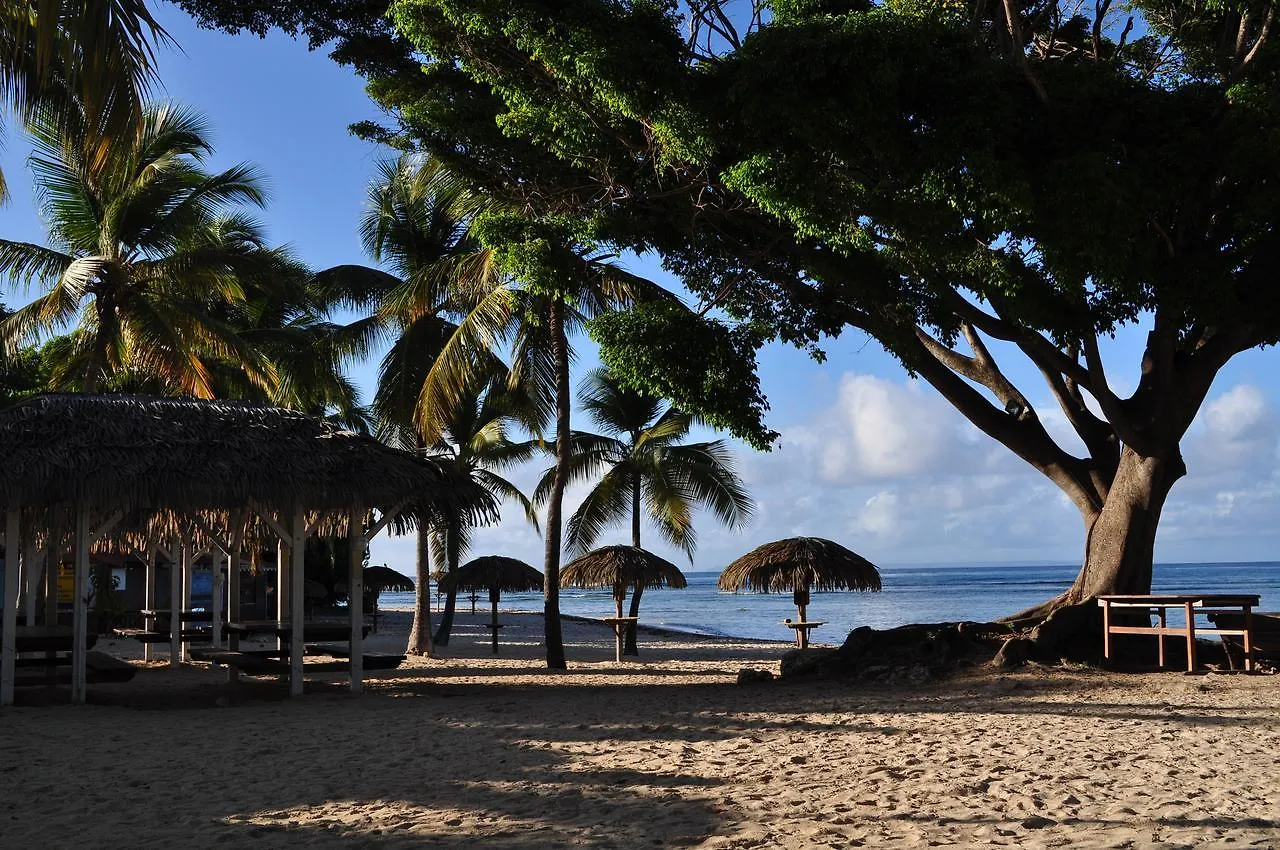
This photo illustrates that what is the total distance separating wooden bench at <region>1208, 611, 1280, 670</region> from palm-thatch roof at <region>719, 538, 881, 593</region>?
4975 millimetres

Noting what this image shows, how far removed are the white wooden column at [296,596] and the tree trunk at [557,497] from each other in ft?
13.3

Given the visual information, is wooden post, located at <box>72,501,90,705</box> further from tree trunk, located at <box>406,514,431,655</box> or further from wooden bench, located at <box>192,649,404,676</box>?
tree trunk, located at <box>406,514,431,655</box>

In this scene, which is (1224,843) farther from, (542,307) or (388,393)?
(388,393)

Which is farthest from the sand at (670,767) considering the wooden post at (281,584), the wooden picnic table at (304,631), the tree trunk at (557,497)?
the wooden post at (281,584)

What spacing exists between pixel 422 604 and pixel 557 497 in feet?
15.2

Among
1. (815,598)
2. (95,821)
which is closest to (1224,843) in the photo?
(95,821)

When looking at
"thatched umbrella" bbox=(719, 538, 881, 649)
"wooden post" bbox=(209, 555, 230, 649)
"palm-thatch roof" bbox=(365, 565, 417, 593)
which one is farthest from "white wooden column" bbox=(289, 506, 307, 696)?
"palm-thatch roof" bbox=(365, 565, 417, 593)

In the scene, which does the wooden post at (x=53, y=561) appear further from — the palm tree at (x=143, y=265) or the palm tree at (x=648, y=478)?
the palm tree at (x=648, y=478)

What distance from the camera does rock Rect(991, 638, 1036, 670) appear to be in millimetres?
12164

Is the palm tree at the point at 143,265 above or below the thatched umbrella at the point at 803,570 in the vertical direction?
above

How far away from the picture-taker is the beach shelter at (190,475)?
10719mm

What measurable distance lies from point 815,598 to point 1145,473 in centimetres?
6176

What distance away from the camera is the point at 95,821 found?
Result: 5988 millimetres

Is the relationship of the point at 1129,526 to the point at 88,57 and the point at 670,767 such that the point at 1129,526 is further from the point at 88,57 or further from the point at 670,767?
the point at 88,57
